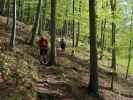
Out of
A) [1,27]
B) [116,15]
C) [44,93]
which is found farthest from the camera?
[1,27]

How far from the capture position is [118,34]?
29625mm

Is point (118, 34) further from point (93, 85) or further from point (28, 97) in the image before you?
point (28, 97)

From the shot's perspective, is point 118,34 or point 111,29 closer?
point 111,29

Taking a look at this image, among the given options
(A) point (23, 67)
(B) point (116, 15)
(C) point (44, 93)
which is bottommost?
(C) point (44, 93)

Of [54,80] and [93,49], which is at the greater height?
[93,49]

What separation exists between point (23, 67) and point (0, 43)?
11.5 feet

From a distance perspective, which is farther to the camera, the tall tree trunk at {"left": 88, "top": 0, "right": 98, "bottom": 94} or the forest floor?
the tall tree trunk at {"left": 88, "top": 0, "right": 98, "bottom": 94}

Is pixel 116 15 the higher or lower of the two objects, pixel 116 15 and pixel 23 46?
the higher

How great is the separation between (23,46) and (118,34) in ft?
39.7

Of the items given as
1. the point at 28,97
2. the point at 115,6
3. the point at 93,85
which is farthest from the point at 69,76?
the point at 115,6

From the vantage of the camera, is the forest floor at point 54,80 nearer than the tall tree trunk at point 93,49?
Yes

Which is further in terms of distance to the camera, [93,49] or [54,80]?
[54,80]

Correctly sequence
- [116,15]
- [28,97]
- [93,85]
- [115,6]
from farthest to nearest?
[115,6] → [116,15] → [93,85] → [28,97]

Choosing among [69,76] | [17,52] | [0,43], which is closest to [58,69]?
[69,76]
